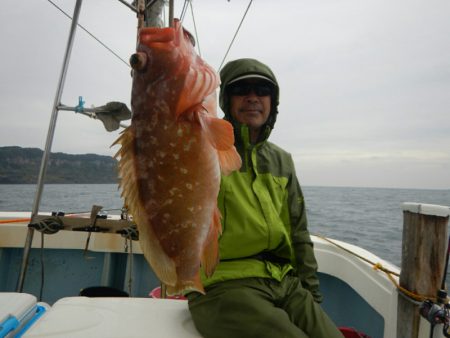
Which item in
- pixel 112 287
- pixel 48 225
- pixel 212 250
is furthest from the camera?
pixel 112 287

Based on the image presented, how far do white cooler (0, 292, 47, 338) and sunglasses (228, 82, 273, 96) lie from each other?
6.92ft

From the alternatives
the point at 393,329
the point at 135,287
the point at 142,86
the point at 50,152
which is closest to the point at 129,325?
the point at 142,86

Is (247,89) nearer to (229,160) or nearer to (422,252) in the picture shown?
(229,160)

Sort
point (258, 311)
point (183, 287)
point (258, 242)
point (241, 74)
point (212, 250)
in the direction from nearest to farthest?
point (183, 287) < point (212, 250) < point (258, 311) < point (258, 242) < point (241, 74)

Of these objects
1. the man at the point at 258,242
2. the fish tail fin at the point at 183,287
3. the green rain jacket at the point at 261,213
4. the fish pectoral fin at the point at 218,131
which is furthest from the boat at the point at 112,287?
the fish pectoral fin at the point at 218,131

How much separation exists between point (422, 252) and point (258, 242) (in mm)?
1067

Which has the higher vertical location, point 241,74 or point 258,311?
point 241,74

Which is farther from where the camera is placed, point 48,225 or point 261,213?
point 48,225

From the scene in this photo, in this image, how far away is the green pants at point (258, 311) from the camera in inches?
71.4

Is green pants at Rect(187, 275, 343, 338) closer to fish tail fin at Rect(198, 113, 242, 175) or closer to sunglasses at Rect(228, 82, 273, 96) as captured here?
fish tail fin at Rect(198, 113, 242, 175)

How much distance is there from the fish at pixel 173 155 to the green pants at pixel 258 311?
0.58m

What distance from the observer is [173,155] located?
4.66 ft

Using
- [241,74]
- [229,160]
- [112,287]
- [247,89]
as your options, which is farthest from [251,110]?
[112,287]

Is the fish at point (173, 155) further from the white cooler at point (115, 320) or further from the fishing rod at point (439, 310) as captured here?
the fishing rod at point (439, 310)
